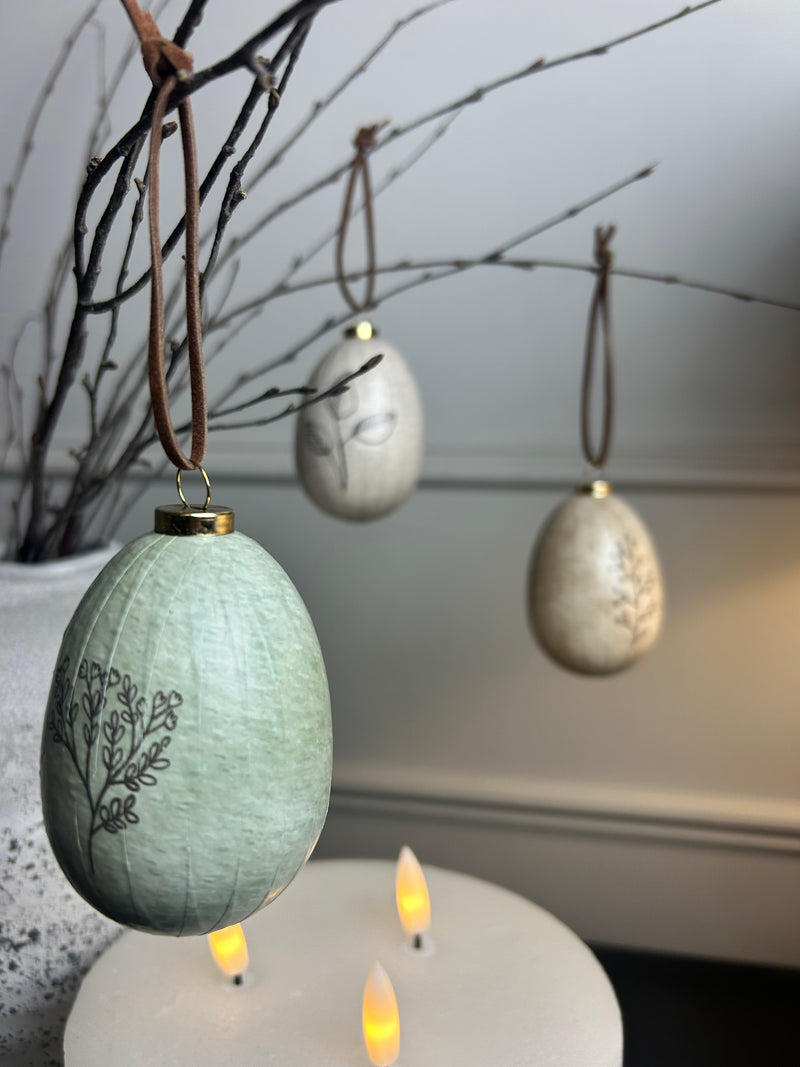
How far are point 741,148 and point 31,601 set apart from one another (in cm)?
77

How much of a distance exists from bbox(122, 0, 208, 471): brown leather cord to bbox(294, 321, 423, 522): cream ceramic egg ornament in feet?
1.26

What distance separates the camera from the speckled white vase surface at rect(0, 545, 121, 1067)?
23.0 inches

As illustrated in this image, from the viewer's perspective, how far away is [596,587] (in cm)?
72

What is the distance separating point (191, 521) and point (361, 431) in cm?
38

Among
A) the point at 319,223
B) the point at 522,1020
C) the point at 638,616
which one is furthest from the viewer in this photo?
the point at 319,223

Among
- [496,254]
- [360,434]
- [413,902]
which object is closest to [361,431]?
[360,434]

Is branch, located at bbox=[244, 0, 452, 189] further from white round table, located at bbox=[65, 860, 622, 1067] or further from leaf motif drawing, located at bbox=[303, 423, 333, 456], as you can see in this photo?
white round table, located at bbox=[65, 860, 622, 1067]

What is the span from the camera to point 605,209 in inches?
37.3

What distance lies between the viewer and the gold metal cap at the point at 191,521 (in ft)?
1.09

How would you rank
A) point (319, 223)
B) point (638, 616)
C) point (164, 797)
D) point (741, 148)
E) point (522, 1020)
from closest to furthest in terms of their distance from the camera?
point (164, 797) → point (522, 1020) → point (638, 616) → point (741, 148) → point (319, 223)

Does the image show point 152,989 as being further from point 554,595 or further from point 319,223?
point 319,223

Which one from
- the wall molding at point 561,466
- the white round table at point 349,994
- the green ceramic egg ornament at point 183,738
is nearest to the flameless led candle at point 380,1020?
the white round table at point 349,994

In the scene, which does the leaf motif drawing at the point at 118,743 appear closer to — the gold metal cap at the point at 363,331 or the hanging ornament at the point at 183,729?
the hanging ornament at the point at 183,729

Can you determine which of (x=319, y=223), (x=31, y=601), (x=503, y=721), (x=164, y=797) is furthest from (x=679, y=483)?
(x=164, y=797)
